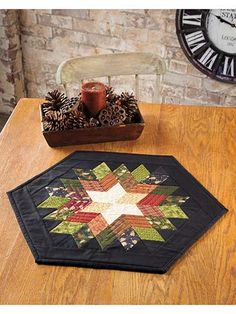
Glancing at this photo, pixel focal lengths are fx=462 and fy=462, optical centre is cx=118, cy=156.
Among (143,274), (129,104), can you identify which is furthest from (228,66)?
(143,274)

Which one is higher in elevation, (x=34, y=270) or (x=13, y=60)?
(x=34, y=270)

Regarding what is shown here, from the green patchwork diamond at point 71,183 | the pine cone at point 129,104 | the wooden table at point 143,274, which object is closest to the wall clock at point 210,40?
the wooden table at point 143,274

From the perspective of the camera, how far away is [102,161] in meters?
1.55

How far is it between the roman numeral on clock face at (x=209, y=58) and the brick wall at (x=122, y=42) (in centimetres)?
8

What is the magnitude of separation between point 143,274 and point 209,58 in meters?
1.62

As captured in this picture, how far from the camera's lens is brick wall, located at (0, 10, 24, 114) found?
109 inches

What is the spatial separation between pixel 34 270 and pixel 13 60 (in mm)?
2005

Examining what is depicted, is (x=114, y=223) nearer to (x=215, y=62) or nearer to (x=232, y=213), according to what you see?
(x=232, y=213)

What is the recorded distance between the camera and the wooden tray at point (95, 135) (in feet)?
5.21

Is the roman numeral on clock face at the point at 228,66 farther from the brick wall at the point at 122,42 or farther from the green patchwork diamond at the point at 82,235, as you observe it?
the green patchwork diamond at the point at 82,235

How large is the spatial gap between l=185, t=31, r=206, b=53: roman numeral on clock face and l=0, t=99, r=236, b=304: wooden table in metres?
0.77

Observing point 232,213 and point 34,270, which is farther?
point 232,213
